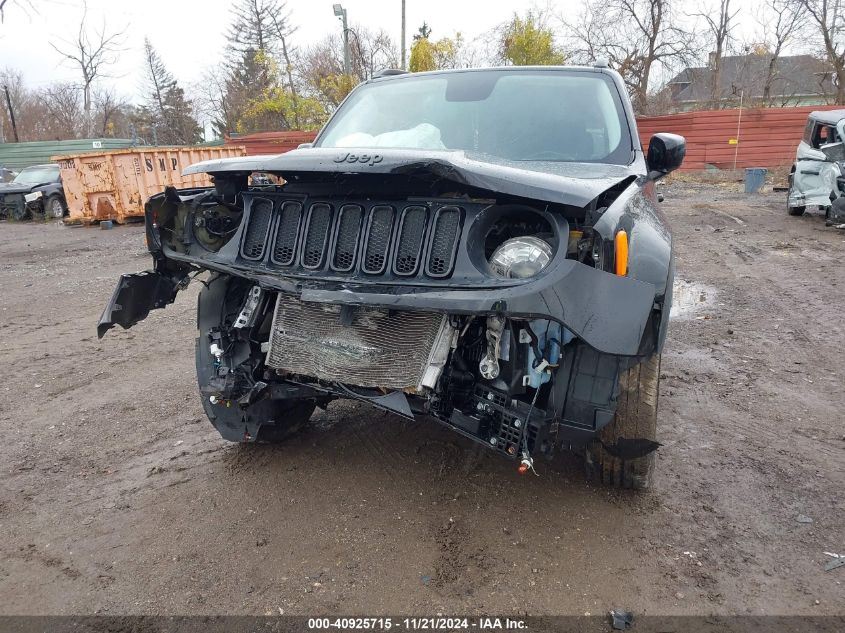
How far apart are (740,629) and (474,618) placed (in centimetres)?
92

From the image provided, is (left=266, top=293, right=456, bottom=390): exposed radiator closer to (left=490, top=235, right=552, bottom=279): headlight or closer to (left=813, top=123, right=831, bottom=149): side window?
(left=490, top=235, right=552, bottom=279): headlight

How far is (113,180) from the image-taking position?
14.8m

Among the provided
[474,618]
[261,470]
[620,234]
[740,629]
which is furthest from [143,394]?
[740,629]

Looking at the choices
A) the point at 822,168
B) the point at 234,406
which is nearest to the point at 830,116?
the point at 822,168

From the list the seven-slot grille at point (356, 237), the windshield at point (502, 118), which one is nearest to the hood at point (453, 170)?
the seven-slot grille at point (356, 237)

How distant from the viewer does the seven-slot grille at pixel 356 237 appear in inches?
92.5

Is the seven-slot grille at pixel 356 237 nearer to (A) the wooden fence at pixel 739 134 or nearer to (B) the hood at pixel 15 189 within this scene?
(B) the hood at pixel 15 189

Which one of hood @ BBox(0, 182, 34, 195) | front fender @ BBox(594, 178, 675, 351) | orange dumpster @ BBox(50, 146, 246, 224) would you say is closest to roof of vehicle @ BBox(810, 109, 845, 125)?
front fender @ BBox(594, 178, 675, 351)

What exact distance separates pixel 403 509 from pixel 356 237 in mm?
1284

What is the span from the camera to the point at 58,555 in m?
2.59

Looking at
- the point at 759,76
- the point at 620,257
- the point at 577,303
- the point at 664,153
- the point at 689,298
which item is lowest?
the point at 689,298

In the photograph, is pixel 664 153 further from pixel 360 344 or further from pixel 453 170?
pixel 360 344

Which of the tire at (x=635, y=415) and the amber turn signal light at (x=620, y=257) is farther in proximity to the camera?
the tire at (x=635, y=415)

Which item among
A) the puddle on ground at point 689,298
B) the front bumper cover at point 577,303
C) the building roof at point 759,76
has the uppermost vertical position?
the building roof at point 759,76
